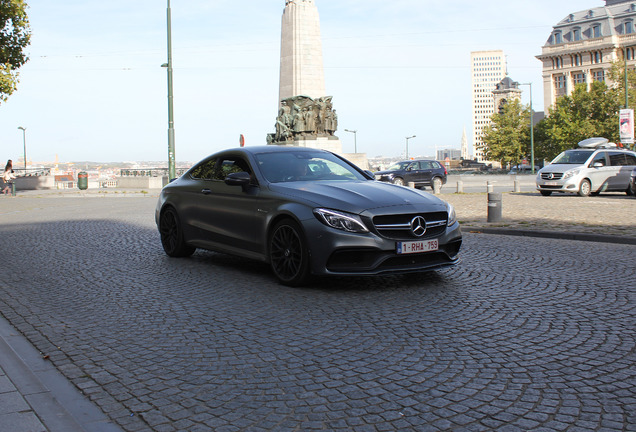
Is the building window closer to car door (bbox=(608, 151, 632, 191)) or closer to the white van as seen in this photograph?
the white van

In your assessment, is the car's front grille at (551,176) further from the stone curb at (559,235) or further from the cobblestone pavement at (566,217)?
the stone curb at (559,235)

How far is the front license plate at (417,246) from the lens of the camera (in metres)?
6.48

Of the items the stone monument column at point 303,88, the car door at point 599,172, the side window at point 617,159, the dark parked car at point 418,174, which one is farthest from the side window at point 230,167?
the stone monument column at point 303,88

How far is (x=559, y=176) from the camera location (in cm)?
2345

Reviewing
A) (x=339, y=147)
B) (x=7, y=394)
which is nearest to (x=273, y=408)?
(x=7, y=394)

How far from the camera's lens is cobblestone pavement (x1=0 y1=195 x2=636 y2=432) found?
3414 mm

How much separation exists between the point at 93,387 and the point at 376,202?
3529 millimetres

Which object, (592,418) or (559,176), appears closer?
(592,418)

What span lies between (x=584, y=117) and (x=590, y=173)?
2565 inches

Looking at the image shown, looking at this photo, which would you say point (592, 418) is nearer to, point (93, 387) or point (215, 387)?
point (215, 387)

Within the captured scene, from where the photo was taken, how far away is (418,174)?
108ft

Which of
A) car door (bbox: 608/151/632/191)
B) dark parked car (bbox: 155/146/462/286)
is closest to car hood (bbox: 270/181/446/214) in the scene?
dark parked car (bbox: 155/146/462/286)

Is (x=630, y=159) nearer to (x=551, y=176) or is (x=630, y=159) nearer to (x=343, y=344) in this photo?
(x=551, y=176)

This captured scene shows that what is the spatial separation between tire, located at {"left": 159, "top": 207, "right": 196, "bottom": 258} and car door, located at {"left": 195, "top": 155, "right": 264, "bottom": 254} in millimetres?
643
